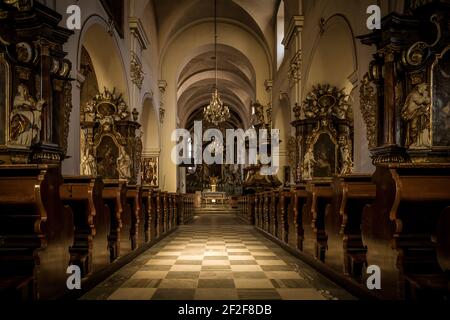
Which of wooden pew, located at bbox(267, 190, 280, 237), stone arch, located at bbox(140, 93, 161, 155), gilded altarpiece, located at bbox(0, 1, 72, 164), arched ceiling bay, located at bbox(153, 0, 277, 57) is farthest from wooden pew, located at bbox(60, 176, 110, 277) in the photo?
arched ceiling bay, located at bbox(153, 0, 277, 57)

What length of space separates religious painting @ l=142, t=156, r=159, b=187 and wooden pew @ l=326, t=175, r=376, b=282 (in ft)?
41.1

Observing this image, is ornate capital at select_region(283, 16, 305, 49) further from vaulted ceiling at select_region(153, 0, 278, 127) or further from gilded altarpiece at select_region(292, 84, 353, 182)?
vaulted ceiling at select_region(153, 0, 278, 127)

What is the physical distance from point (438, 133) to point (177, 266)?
367 centimetres

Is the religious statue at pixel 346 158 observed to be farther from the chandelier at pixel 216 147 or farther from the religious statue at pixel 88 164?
the chandelier at pixel 216 147

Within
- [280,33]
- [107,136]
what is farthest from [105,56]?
[280,33]

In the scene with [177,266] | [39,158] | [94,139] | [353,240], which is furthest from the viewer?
[94,139]

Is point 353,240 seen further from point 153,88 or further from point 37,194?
point 153,88

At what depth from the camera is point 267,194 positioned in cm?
885

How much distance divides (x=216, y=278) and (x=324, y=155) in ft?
24.8

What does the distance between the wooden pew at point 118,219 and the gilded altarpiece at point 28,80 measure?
119 centimetres

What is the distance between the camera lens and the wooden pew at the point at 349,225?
12.6 ft

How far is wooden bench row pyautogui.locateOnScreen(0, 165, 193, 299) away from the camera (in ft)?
9.57

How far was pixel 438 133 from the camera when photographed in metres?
5.35
